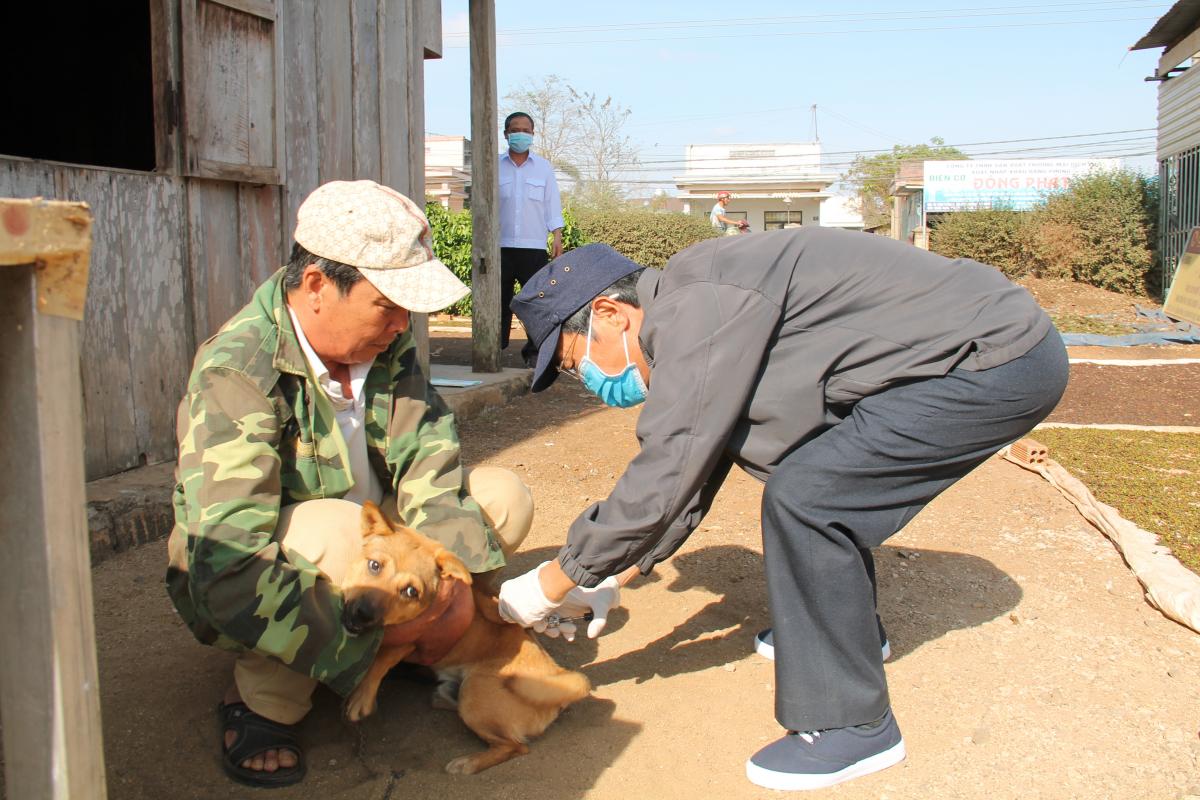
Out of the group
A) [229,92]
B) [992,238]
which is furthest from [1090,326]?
[229,92]

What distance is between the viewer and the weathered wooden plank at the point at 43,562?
4.06 ft

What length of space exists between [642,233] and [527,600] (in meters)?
25.6

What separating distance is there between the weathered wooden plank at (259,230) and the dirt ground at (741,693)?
173 cm

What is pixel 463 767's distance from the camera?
2.68 metres

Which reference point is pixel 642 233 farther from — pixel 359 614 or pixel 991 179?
pixel 359 614

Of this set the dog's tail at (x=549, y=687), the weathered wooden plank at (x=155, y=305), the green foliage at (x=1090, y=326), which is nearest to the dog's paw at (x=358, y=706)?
the dog's tail at (x=549, y=687)

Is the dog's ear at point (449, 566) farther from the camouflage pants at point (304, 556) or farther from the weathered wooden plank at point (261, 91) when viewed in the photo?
the weathered wooden plank at point (261, 91)

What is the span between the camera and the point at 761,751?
8.85 feet

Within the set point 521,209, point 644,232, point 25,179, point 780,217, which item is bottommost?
point 25,179

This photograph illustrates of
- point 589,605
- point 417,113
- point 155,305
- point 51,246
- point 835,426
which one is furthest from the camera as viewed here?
point 417,113

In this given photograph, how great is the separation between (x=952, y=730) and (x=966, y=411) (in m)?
0.98

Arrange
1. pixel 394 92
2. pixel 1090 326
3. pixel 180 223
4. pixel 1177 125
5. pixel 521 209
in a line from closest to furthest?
pixel 180 223 → pixel 394 92 → pixel 521 209 → pixel 1090 326 → pixel 1177 125

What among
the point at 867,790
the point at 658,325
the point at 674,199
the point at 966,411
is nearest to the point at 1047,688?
the point at 867,790

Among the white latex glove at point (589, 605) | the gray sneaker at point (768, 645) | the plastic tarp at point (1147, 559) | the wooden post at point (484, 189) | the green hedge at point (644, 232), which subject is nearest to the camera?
the white latex glove at point (589, 605)
